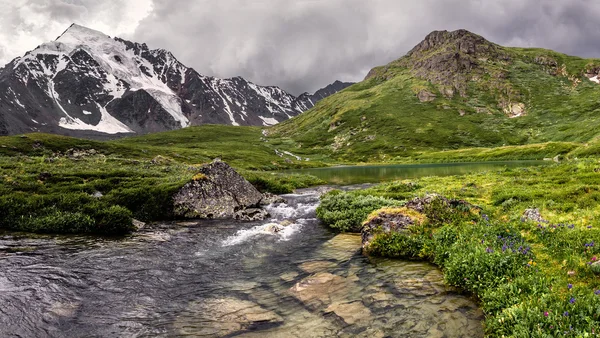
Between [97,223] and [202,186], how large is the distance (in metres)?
9.40

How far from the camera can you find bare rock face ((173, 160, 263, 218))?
89.9ft

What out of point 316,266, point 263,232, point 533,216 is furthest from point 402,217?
point 263,232

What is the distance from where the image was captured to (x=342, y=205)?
2502 centimetres

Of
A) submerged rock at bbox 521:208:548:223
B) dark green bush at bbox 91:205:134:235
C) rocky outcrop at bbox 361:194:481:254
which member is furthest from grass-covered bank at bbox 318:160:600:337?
dark green bush at bbox 91:205:134:235

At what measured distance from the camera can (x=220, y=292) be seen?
12148 millimetres

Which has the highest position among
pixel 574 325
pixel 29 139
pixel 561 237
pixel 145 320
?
pixel 29 139

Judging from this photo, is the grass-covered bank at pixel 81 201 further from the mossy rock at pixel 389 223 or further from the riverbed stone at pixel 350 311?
the riverbed stone at pixel 350 311

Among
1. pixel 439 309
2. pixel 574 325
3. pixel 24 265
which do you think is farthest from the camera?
pixel 24 265

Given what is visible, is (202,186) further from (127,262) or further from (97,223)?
(127,262)

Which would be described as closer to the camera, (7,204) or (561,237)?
(561,237)

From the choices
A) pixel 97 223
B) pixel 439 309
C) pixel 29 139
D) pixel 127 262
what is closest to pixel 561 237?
pixel 439 309

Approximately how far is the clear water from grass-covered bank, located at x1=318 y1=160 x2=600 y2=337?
2.82ft

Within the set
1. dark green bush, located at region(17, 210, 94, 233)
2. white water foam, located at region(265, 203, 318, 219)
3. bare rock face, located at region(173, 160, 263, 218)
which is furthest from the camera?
white water foam, located at region(265, 203, 318, 219)

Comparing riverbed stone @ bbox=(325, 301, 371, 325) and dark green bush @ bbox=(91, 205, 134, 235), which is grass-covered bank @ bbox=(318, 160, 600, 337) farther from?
Result: dark green bush @ bbox=(91, 205, 134, 235)
